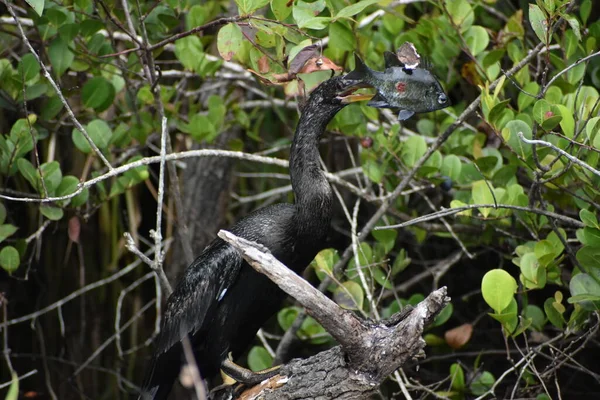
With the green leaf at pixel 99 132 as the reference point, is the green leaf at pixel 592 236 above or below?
below

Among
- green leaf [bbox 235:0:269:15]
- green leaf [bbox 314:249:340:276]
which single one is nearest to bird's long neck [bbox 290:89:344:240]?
green leaf [bbox 235:0:269:15]

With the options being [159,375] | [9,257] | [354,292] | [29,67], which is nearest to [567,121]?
[354,292]

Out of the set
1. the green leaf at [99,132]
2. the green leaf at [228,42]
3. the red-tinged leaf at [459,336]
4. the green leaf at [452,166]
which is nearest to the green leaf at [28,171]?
the green leaf at [99,132]

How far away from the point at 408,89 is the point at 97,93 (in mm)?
1612

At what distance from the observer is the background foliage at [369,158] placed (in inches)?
124

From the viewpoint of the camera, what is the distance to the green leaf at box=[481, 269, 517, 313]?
300 centimetres

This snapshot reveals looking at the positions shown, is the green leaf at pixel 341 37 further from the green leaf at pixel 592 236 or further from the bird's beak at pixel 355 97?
the green leaf at pixel 592 236

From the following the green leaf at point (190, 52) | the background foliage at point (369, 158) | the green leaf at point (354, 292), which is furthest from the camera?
the green leaf at point (190, 52)

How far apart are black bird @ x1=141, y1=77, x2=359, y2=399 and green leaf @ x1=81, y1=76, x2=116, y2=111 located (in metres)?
0.97

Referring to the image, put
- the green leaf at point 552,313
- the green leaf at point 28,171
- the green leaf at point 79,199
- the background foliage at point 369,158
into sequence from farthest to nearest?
the green leaf at point 79,199, the green leaf at point 28,171, the green leaf at point 552,313, the background foliage at point 369,158

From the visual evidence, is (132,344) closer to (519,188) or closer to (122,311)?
(122,311)

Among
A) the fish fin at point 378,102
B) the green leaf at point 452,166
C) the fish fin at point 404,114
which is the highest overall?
the fish fin at point 378,102

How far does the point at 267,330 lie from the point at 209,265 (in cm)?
242

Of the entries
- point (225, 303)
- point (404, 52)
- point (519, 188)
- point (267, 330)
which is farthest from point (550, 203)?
point (267, 330)
